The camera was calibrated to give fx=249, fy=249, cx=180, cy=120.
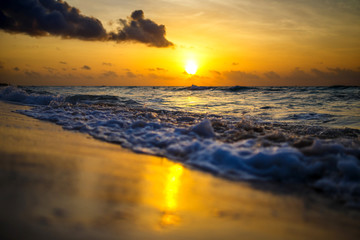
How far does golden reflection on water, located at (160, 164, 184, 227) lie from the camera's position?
1.43 m

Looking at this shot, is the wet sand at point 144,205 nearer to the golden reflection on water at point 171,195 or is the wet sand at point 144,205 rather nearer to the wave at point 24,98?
the golden reflection on water at point 171,195

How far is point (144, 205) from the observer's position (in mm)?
1596

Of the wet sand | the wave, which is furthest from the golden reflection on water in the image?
the wave

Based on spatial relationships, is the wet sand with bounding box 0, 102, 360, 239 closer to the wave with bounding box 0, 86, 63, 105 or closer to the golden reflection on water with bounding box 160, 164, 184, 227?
the golden reflection on water with bounding box 160, 164, 184, 227

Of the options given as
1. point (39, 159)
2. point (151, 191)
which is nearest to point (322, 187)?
point (151, 191)

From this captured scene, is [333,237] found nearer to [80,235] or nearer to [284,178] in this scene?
[284,178]

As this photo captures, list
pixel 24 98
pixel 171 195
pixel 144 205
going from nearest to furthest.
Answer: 1. pixel 144 205
2. pixel 171 195
3. pixel 24 98

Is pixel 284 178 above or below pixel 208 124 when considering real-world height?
below

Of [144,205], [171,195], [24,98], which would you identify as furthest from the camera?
[24,98]

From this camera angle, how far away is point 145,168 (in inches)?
95.6

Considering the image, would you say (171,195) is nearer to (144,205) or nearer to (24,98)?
(144,205)

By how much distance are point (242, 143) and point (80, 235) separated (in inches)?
A: 97.1

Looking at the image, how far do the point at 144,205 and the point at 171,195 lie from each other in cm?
26

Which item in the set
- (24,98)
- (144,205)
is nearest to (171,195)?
(144,205)
